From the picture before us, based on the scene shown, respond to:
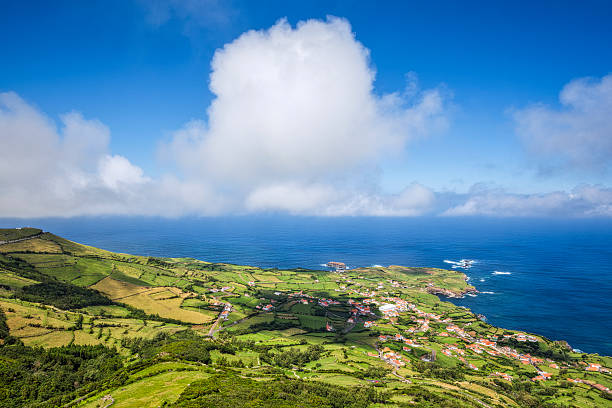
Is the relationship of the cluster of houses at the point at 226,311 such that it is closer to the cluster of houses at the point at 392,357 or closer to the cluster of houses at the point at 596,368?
the cluster of houses at the point at 392,357

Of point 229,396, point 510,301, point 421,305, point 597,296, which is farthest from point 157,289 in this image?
point 597,296

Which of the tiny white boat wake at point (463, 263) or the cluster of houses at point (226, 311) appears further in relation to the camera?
the tiny white boat wake at point (463, 263)

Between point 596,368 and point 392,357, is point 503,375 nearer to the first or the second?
point 596,368

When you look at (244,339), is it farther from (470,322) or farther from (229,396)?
(470,322)

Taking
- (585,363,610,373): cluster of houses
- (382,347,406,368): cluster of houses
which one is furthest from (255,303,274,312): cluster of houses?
(585,363,610,373): cluster of houses

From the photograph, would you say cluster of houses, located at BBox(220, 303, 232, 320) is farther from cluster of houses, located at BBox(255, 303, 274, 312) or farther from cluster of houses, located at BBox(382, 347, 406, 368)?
cluster of houses, located at BBox(382, 347, 406, 368)

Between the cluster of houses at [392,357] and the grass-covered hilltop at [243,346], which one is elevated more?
the grass-covered hilltop at [243,346]

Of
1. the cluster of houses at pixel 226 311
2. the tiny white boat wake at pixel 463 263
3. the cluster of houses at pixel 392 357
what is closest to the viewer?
the cluster of houses at pixel 392 357

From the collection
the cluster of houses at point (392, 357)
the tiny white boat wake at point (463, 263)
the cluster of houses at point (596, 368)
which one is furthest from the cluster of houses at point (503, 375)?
the tiny white boat wake at point (463, 263)

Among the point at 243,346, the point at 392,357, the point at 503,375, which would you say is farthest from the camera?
the point at 392,357

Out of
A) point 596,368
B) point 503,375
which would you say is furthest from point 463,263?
point 503,375
